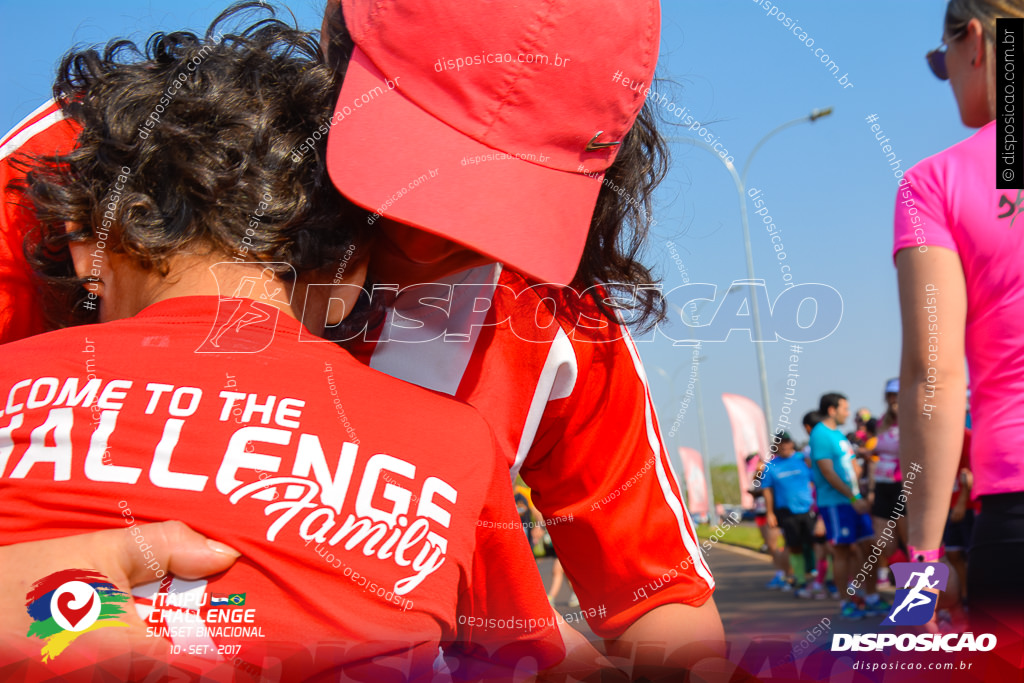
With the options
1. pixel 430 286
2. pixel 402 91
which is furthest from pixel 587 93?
pixel 430 286

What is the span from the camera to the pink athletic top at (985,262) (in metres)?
1.35

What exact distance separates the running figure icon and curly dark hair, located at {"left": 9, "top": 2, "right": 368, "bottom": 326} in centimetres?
105

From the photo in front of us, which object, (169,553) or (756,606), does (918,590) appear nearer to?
(169,553)

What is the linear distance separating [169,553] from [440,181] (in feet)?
1.61

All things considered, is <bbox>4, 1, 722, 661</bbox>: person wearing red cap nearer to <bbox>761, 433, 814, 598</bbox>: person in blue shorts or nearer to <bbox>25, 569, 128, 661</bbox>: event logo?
<bbox>25, 569, 128, 661</bbox>: event logo

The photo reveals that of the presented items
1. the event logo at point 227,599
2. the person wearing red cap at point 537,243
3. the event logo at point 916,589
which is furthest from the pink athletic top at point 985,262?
the event logo at point 227,599

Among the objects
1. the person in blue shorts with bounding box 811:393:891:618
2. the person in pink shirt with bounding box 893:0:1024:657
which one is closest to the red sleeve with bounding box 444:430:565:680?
the person in pink shirt with bounding box 893:0:1024:657

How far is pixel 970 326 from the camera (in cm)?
142

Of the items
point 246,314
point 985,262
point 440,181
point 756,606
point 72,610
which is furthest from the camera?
point 756,606

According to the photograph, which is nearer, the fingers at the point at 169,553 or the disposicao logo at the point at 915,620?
the fingers at the point at 169,553

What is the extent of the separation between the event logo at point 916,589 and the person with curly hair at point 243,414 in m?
0.64

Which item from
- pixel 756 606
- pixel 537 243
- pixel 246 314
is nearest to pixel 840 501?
pixel 756 606

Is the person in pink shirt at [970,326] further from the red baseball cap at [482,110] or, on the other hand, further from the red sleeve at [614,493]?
the red baseball cap at [482,110]

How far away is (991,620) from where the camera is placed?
1285 millimetres
